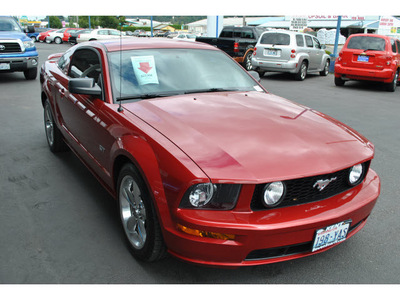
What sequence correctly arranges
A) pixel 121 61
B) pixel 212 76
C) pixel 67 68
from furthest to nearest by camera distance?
pixel 67 68, pixel 212 76, pixel 121 61

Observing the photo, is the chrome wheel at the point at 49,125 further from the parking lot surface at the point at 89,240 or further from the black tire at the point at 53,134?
the parking lot surface at the point at 89,240

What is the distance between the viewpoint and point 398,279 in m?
2.64

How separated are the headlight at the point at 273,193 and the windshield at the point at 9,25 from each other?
11.9 meters

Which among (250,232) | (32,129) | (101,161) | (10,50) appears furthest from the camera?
(10,50)

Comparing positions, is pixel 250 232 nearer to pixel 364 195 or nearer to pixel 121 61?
pixel 364 195

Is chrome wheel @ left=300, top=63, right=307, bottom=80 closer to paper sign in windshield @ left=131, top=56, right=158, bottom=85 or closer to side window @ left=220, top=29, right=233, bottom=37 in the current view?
side window @ left=220, top=29, right=233, bottom=37

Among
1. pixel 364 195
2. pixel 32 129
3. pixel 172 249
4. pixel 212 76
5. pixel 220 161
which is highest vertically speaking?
pixel 212 76

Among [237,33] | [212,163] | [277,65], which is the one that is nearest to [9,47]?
[277,65]

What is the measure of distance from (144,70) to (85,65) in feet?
3.15

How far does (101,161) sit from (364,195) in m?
2.07

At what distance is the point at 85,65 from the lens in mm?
4117
